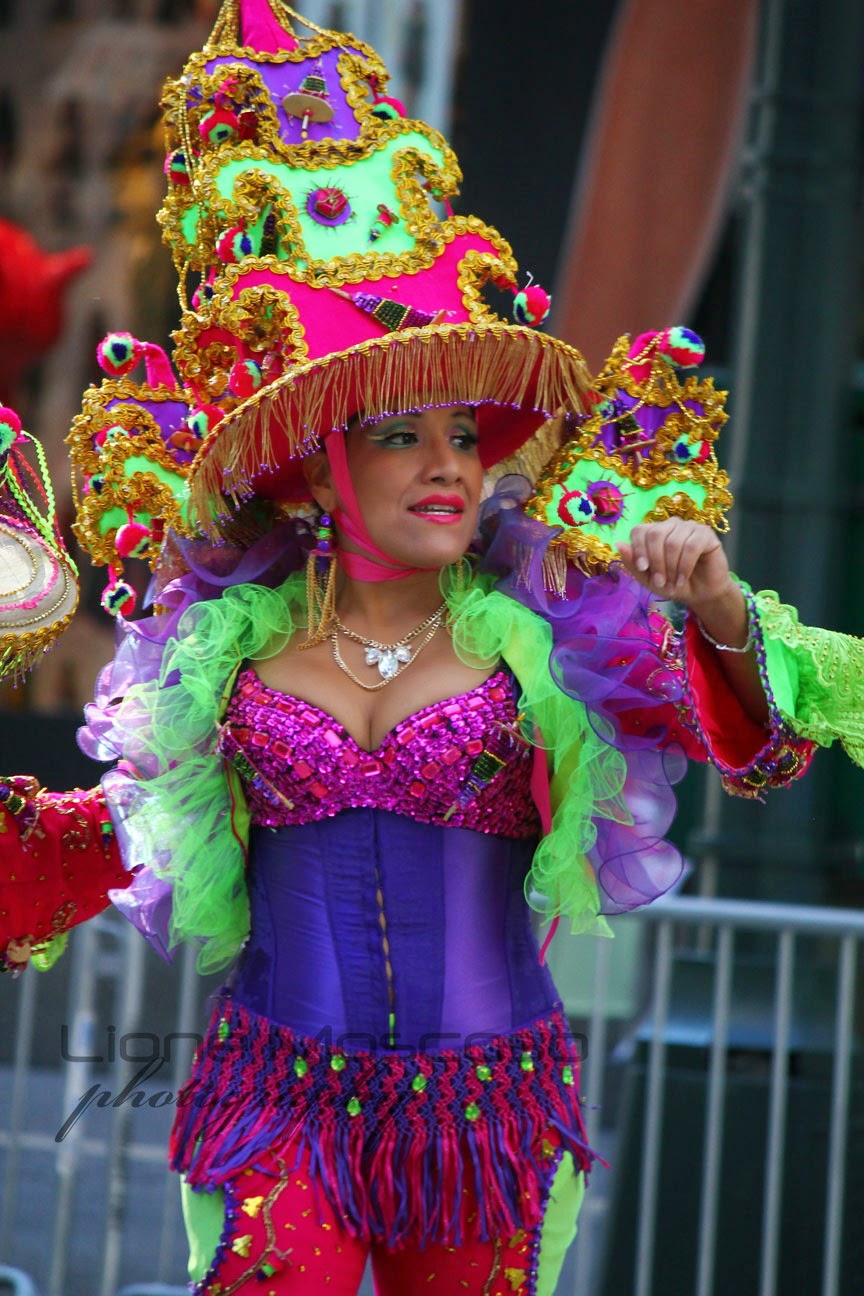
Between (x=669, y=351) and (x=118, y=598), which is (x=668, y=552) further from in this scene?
(x=118, y=598)

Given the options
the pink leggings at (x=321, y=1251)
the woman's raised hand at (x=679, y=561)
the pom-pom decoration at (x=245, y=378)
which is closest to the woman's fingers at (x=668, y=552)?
the woman's raised hand at (x=679, y=561)

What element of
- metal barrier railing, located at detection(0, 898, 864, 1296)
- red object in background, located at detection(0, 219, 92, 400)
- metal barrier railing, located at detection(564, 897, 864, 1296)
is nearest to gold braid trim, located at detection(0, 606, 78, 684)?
metal barrier railing, located at detection(0, 898, 864, 1296)

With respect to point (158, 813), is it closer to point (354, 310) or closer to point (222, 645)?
point (222, 645)

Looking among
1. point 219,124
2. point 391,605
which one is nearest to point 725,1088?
point 391,605

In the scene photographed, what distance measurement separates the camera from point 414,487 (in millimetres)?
2516

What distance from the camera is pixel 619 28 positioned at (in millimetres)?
5609

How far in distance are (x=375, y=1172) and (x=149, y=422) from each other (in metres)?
1.26

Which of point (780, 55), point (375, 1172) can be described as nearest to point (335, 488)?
point (375, 1172)

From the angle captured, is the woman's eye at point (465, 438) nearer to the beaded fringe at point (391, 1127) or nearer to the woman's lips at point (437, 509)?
the woman's lips at point (437, 509)

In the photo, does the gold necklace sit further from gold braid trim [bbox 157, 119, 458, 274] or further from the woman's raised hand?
gold braid trim [bbox 157, 119, 458, 274]

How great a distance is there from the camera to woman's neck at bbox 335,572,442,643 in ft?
8.62

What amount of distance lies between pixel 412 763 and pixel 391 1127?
52cm

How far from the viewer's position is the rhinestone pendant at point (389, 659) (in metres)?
2.56

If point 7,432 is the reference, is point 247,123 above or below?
above
